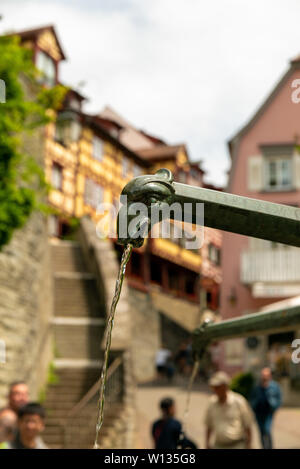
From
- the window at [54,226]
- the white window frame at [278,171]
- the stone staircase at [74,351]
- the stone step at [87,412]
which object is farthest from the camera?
the window at [54,226]

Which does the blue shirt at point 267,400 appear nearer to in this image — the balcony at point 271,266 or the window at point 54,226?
the balcony at point 271,266

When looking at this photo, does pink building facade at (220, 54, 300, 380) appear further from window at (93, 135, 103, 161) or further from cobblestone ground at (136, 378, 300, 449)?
window at (93, 135, 103, 161)

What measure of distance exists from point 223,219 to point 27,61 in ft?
37.5

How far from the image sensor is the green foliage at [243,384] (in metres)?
18.6

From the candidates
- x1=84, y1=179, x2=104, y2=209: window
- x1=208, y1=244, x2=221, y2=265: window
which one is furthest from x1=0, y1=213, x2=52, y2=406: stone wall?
x1=208, y1=244, x2=221, y2=265: window

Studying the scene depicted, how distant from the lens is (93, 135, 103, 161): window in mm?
32656

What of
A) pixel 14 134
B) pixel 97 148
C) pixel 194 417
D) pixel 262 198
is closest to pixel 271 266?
pixel 262 198

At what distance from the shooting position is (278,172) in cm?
2406

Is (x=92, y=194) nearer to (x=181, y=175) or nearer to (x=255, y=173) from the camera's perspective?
(x=255, y=173)

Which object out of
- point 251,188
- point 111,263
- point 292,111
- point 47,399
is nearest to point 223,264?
point 251,188

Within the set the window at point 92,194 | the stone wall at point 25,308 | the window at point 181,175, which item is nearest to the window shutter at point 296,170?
the window at point 92,194

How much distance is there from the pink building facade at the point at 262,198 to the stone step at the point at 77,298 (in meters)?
5.54

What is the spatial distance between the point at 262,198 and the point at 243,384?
7.18m
